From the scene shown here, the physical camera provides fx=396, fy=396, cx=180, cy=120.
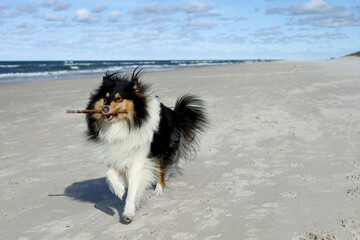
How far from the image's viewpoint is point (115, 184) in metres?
4.08

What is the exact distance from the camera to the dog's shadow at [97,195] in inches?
165

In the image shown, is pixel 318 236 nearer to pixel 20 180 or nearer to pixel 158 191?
pixel 158 191

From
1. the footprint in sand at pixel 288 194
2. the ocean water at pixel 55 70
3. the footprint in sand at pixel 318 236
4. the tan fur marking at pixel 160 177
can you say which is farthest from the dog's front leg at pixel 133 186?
the ocean water at pixel 55 70

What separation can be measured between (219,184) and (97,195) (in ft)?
4.65

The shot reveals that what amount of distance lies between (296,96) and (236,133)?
456cm

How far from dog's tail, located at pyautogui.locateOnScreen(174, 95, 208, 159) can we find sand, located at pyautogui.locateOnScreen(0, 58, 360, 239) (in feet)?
1.19

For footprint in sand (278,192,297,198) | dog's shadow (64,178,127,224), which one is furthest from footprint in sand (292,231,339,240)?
dog's shadow (64,178,127,224)

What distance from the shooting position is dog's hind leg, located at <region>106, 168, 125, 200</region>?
407 centimetres

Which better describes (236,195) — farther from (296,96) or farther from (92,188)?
(296,96)

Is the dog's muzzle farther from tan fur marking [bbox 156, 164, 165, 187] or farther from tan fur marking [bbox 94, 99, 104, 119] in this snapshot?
tan fur marking [bbox 156, 164, 165, 187]

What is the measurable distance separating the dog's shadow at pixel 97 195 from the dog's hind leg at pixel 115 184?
19 centimetres

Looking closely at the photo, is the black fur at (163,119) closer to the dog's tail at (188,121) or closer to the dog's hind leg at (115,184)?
the dog's tail at (188,121)

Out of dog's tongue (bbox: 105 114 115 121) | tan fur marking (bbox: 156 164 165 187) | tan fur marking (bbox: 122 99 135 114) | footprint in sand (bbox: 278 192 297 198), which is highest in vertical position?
tan fur marking (bbox: 122 99 135 114)

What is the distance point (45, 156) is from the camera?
6.21 metres
